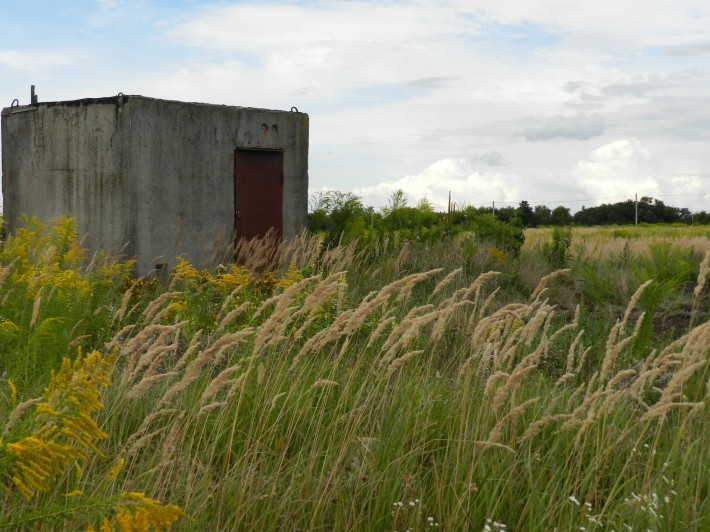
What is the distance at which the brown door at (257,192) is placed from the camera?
1172cm

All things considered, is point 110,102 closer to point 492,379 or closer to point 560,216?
point 492,379

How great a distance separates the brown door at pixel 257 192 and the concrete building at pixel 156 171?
1 cm

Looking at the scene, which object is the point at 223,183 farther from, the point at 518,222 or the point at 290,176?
the point at 518,222

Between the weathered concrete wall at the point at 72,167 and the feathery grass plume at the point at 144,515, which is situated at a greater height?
the weathered concrete wall at the point at 72,167

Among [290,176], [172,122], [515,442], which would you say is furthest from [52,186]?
[515,442]

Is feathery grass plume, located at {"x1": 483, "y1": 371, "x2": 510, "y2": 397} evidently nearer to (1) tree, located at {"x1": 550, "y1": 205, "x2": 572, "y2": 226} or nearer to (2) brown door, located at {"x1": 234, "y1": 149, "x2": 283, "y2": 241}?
(2) brown door, located at {"x1": 234, "y1": 149, "x2": 283, "y2": 241}

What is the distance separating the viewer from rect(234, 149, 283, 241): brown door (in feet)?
38.4

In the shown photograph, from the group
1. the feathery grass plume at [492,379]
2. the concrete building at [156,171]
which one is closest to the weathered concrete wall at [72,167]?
the concrete building at [156,171]

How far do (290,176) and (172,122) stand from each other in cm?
212

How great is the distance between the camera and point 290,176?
12367 millimetres

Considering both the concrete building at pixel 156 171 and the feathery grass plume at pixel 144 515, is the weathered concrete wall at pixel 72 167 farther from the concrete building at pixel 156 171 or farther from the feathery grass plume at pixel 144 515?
the feathery grass plume at pixel 144 515

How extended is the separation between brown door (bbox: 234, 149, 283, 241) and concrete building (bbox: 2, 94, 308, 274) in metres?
0.01

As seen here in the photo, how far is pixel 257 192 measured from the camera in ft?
39.2

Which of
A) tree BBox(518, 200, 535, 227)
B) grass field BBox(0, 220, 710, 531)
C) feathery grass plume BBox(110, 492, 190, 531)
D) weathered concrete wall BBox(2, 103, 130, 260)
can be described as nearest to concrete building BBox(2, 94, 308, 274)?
weathered concrete wall BBox(2, 103, 130, 260)
